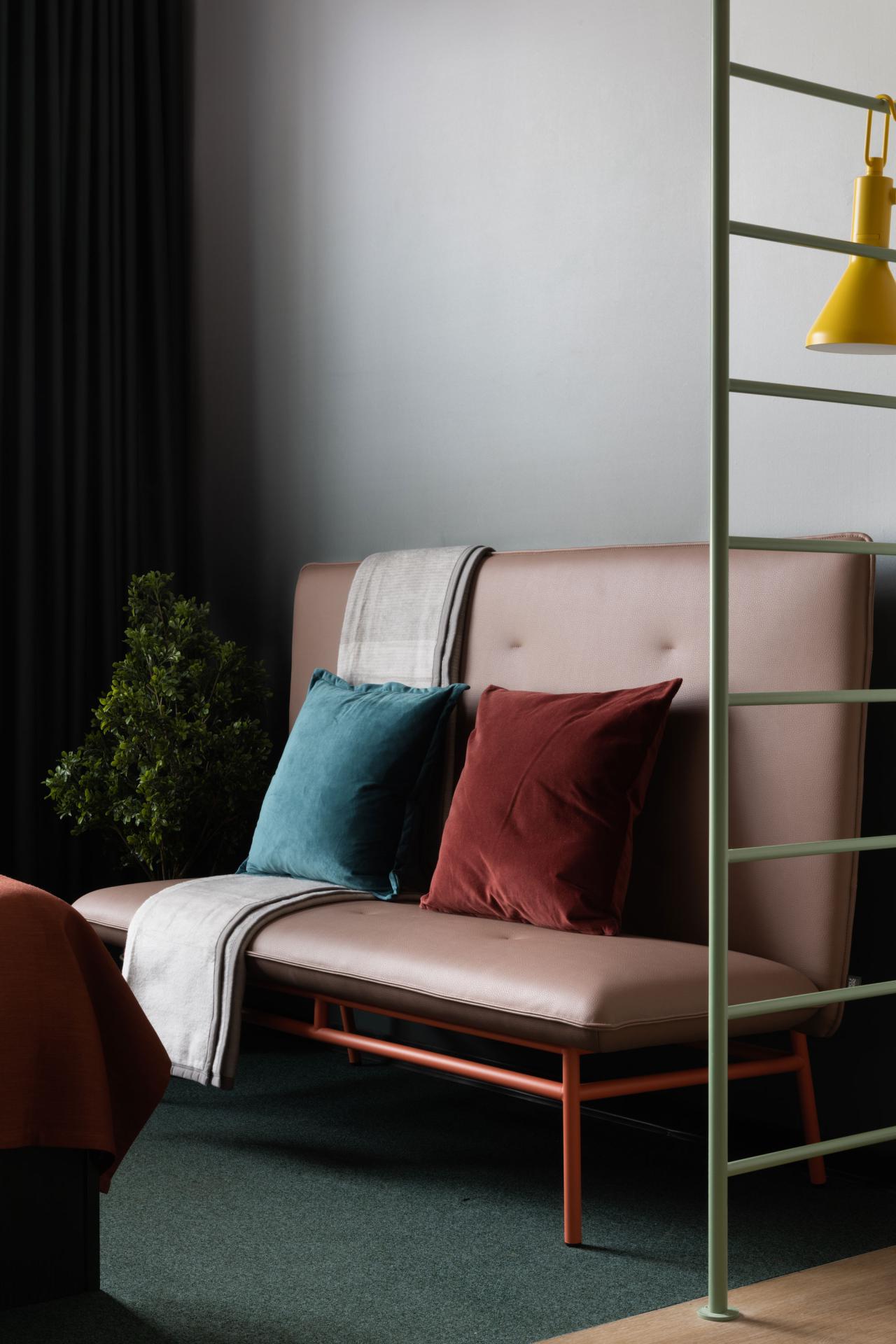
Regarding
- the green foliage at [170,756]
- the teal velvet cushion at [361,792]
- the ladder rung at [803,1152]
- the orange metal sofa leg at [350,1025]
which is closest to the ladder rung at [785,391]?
the ladder rung at [803,1152]

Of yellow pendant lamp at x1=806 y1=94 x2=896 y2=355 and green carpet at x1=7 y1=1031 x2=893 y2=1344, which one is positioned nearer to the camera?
green carpet at x1=7 y1=1031 x2=893 y2=1344

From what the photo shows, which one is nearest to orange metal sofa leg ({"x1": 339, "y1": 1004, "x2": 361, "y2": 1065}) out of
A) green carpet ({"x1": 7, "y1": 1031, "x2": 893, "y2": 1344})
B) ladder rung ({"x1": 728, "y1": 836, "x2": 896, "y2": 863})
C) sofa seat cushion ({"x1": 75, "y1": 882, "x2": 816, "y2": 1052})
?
green carpet ({"x1": 7, "y1": 1031, "x2": 893, "y2": 1344})

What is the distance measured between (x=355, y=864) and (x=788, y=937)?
986 mm

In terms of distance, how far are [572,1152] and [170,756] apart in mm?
1729

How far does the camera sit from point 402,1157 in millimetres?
2883

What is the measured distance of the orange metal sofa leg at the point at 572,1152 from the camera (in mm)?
2393

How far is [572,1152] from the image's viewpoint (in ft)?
7.88

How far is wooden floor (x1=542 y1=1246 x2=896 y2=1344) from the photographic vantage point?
1.98 meters

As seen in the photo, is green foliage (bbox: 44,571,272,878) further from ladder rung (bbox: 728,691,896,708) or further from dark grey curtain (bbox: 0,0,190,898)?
ladder rung (bbox: 728,691,896,708)

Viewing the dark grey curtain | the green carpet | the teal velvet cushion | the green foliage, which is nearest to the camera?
→ the green carpet

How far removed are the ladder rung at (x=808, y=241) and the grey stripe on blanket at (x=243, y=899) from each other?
57.3 inches

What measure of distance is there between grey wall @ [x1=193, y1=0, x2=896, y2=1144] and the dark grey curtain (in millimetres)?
146

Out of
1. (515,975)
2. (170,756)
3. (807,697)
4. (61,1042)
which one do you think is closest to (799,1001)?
(807,697)

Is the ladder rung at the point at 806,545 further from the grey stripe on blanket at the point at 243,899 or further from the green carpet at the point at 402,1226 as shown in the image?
the grey stripe on blanket at the point at 243,899
